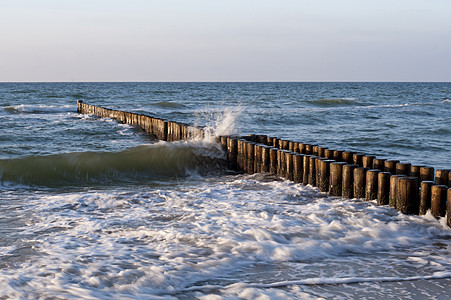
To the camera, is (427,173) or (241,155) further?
(241,155)

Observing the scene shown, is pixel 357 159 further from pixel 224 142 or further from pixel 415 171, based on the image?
pixel 224 142

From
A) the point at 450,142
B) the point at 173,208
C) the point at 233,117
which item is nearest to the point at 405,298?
the point at 173,208

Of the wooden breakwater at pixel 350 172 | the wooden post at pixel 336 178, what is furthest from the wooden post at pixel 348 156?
the wooden post at pixel 336 178

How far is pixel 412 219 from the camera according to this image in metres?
5.75

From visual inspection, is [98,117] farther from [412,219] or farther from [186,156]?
[412,219]

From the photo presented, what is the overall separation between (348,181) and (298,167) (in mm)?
1258

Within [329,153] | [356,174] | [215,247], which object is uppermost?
[329,153]

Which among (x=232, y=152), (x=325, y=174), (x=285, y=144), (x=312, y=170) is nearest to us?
(x=325, y=174)

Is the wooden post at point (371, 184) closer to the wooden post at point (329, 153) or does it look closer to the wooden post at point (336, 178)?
the wooden post at point (336, 178)

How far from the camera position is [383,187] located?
636cm

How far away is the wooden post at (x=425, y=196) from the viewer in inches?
227

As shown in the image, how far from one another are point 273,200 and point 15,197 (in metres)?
4.03

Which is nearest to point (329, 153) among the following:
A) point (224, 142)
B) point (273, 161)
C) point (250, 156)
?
point (273, 161)

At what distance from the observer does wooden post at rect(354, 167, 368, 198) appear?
6.68 meters
